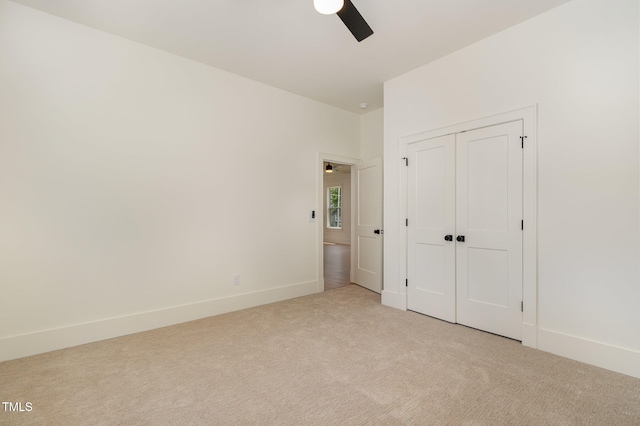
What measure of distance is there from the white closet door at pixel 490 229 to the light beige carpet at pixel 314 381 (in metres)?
0.25

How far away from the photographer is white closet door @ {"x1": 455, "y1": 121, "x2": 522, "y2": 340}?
9.13 feet

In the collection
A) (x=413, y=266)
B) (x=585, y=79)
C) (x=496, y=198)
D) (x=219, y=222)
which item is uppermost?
(x=585, y=79)

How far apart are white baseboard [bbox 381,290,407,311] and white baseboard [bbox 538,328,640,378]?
143cm

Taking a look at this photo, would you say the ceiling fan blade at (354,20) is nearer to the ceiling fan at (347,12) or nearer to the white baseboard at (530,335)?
the ceiling fan at (347,12)

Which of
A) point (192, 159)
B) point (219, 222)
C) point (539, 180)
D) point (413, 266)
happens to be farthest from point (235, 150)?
point (539, 180)

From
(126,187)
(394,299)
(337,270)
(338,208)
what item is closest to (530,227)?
(394,299)

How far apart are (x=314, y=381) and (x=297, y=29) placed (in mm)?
3082

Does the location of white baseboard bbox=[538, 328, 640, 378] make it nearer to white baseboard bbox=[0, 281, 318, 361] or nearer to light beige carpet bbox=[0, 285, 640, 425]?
light beige carpet bbox=[0, 285, 640, 425]

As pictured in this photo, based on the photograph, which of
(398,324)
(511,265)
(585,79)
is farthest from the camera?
(398,324)

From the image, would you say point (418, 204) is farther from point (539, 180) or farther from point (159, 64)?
point (159, 64)

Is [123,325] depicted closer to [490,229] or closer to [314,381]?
[314,381]

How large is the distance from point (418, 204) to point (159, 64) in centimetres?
337

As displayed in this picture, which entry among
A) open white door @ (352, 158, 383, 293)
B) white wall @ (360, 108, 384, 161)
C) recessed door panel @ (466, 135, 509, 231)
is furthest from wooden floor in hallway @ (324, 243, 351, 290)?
recessed door panel @ (466, 135, 509, 231)

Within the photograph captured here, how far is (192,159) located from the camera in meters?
3.42
